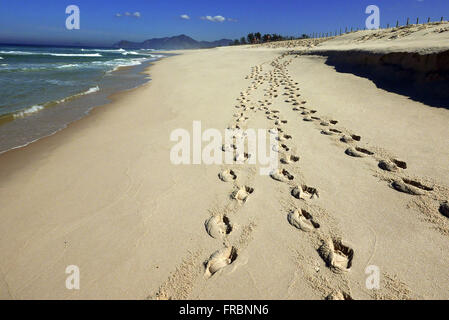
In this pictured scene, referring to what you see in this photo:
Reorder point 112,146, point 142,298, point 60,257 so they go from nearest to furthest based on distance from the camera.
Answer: point 142,298 → point 60,257 → point 112,146

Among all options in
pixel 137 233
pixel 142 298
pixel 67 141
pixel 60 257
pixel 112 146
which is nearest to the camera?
pixel 142 298

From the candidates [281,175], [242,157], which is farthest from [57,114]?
[281,175]

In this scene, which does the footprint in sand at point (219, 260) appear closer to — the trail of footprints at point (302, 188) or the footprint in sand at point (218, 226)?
the trail of footprints at point (302, 188)

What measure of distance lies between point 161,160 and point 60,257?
1803mm

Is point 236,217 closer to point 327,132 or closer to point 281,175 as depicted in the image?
point 281,175

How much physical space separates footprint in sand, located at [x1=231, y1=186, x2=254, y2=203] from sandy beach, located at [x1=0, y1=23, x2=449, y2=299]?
0.02 m

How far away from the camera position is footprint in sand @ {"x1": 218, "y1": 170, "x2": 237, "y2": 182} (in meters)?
2.98

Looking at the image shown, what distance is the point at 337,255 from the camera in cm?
187

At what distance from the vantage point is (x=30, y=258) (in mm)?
1974

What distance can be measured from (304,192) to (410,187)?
3.75 ft

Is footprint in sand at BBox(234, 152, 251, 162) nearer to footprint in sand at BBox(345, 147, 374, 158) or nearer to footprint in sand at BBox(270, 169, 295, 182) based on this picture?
footprint in sand at BBox(270, 169, 295, 182)

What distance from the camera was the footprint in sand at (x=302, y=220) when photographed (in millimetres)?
2156
